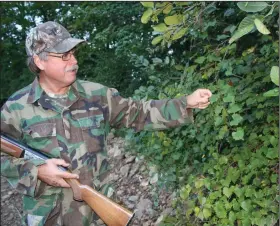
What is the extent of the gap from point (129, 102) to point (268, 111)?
1019mm

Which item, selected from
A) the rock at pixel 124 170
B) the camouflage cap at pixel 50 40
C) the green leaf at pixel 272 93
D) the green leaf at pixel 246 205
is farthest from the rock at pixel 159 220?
the green leaf at pixel 272 93

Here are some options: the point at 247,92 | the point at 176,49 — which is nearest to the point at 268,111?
the point at 247,92

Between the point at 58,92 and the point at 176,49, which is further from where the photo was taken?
the point at 176,49

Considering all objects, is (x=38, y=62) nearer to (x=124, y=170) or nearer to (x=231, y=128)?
(x=231, y=128)

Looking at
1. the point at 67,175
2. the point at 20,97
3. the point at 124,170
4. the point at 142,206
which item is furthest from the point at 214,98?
the point at 124,170

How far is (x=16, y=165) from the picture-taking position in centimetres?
211

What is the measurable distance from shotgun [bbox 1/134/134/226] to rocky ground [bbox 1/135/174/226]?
5.63 feet

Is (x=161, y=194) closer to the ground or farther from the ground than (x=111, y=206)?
closer to the ground

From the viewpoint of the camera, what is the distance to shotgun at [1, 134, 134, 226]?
1981 millimetres

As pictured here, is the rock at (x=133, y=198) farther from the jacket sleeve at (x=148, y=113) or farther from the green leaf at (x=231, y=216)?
the jacket sleeve at (x=148, y=113)

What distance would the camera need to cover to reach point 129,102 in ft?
7.47

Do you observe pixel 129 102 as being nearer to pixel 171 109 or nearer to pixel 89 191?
pixel 171 109

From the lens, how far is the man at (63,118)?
7.04ft

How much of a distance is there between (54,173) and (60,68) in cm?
53
